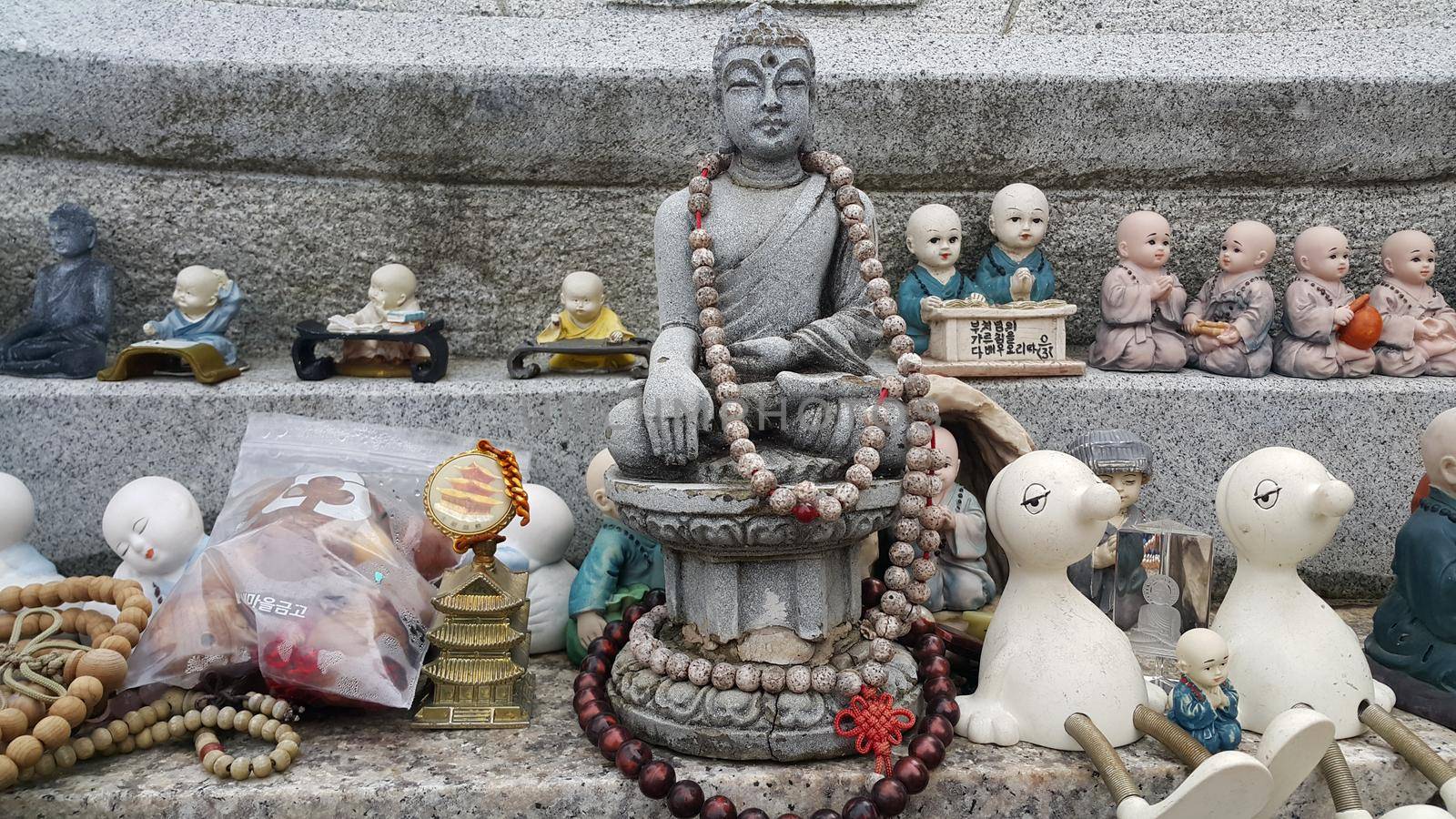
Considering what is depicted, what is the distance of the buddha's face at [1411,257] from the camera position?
14.1 ft

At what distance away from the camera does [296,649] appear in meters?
2.79

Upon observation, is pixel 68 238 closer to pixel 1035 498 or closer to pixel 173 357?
pixel 173 357

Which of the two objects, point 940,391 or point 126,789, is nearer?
point 126,789

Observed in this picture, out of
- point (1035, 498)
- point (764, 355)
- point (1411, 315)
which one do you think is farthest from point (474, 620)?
point (1411, 315)

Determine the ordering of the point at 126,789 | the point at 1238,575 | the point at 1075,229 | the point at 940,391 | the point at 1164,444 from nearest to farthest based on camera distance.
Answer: the point at 126,789, the point at 1238,575, the point at 940,391, the point at 1164,444, the point at 1075,229

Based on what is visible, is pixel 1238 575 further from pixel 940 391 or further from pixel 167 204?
pixel 167 204

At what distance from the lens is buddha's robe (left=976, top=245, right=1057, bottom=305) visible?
4.33 m

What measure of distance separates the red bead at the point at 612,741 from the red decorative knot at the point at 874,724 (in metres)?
0.54

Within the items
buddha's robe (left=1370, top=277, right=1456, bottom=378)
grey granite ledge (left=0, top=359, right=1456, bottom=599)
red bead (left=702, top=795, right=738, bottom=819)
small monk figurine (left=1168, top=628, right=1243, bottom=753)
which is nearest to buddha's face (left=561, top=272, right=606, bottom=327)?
grey granite ledge (left=0, top=359, right=1456, bottom=599)

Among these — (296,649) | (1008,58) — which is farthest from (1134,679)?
(1008,58)

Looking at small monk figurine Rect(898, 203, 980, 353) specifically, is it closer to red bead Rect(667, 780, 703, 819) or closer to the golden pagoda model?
the golden pagoda model

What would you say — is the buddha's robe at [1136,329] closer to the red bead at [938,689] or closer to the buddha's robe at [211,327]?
the red bead at [938,689]

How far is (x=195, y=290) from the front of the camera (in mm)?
4219

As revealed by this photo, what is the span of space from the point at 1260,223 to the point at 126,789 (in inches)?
174
